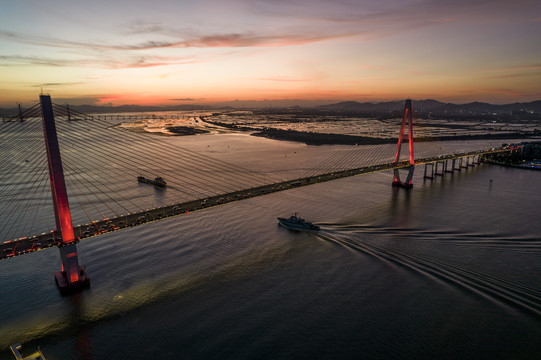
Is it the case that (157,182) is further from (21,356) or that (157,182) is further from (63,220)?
(21,356)

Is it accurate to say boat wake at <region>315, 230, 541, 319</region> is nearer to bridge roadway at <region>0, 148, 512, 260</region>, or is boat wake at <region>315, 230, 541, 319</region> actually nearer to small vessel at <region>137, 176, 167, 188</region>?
bridge roadway at <region>0, 148, 512, 260</region>

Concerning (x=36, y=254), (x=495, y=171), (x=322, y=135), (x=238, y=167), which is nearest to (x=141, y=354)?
(x=36, y=254)

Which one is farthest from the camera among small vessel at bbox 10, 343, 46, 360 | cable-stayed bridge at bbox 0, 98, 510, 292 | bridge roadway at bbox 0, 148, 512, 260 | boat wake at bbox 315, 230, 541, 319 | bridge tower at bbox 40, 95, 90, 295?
cable-stayed bridge at bbox 0, 98, 510, 292

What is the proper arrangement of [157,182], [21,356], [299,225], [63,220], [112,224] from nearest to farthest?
[21,356], [63,220], [112,224], [299,225], [157,182]

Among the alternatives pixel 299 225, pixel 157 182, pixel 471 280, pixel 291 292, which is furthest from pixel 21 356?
pixel 157 182

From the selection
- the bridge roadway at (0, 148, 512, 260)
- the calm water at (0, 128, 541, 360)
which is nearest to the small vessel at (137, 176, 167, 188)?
the calm water at (0, 128, 541, 360)

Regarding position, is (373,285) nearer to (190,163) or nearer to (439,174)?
(439,174)

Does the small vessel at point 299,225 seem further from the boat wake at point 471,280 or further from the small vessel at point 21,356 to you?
the small vessel at point 21,356


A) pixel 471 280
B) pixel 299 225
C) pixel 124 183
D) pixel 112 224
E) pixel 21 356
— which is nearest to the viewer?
pixel 21 356
